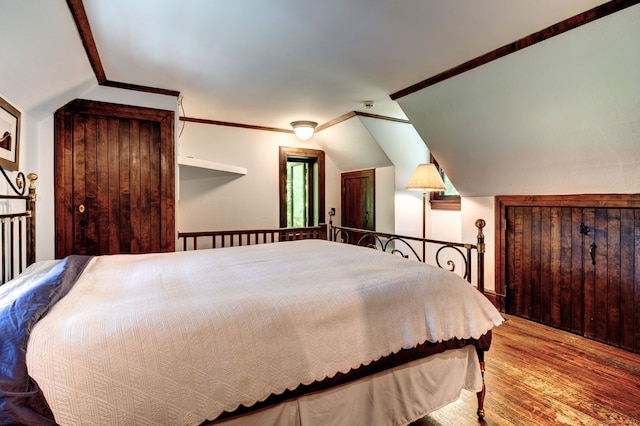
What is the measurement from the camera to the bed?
91 centimetres

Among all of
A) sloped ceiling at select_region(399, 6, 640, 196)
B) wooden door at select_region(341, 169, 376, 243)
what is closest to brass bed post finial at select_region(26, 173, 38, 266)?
sloped ceiling at select_region(399, 6, 640, 196)

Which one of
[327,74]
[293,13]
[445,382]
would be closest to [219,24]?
[293,13]

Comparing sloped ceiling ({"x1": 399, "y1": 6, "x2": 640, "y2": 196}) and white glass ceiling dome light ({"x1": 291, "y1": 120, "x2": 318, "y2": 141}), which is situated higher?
white glass ceiling dome light ({"x1": 291, "y1": 120, "x2": 318, "y2": 141})

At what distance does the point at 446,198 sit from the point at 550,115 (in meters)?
1.89

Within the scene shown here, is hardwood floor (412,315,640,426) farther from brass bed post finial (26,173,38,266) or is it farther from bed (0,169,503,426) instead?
brass bed post finial (26,173,38,266)

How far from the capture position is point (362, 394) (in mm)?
1384

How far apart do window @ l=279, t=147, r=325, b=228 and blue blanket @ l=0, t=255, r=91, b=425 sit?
401 centimetres

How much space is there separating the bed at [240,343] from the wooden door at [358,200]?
3.11 meters

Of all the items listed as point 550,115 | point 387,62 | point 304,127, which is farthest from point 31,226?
point 550,115

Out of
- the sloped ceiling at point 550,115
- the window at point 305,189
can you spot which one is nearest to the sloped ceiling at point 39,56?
the sloped ceiling at point 550,115

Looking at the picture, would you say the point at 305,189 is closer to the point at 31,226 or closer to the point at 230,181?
the point at 230,181

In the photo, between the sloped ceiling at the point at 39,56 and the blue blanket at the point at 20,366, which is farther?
the sloped ceiling at the point at 39,56

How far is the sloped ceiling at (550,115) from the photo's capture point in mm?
1972

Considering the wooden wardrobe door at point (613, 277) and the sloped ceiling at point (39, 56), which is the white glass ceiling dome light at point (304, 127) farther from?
the wooden wardrobe door at point (613, 277)
